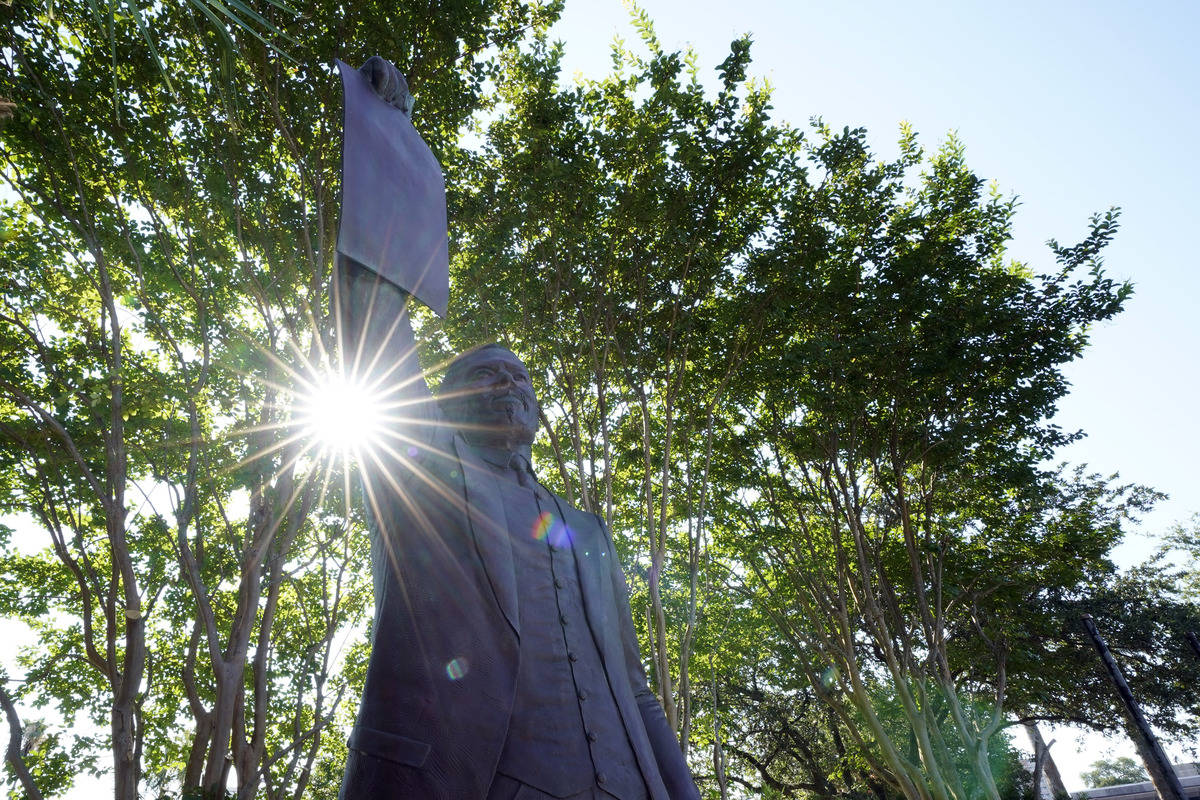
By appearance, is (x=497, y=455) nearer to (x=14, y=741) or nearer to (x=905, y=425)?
(x=14, y=741)

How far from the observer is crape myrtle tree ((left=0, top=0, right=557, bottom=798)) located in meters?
7.09

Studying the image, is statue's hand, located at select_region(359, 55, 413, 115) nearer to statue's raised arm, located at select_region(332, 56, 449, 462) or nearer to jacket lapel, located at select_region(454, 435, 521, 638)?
statue's raised arm, located at select_region(332, 56, 449, 462)

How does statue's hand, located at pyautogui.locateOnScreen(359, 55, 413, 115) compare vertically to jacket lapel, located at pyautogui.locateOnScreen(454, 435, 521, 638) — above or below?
above

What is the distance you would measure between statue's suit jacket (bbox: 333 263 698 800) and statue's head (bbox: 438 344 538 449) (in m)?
0.13

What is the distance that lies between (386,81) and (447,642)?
1.65 m

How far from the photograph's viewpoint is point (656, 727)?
205cm

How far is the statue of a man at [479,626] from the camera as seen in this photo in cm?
162

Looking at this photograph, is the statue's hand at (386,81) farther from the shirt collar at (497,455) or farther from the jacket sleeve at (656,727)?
the jacket sleeve at (656,727)

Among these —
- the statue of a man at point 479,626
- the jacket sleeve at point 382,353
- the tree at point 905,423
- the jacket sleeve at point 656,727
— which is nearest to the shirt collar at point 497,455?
the statue of a man at point 479,626

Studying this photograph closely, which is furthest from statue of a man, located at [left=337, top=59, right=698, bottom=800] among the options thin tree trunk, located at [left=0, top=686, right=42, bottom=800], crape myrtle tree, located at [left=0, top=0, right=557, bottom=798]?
thin tree trunk, located at [left=0, top=686, right=42, bottom=800]

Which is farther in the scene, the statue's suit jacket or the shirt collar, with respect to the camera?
the shirt collar

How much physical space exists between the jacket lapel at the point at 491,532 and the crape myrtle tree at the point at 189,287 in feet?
18.2

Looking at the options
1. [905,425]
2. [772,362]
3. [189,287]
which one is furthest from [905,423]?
[189,287]

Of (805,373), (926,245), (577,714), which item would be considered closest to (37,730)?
(805,373)
